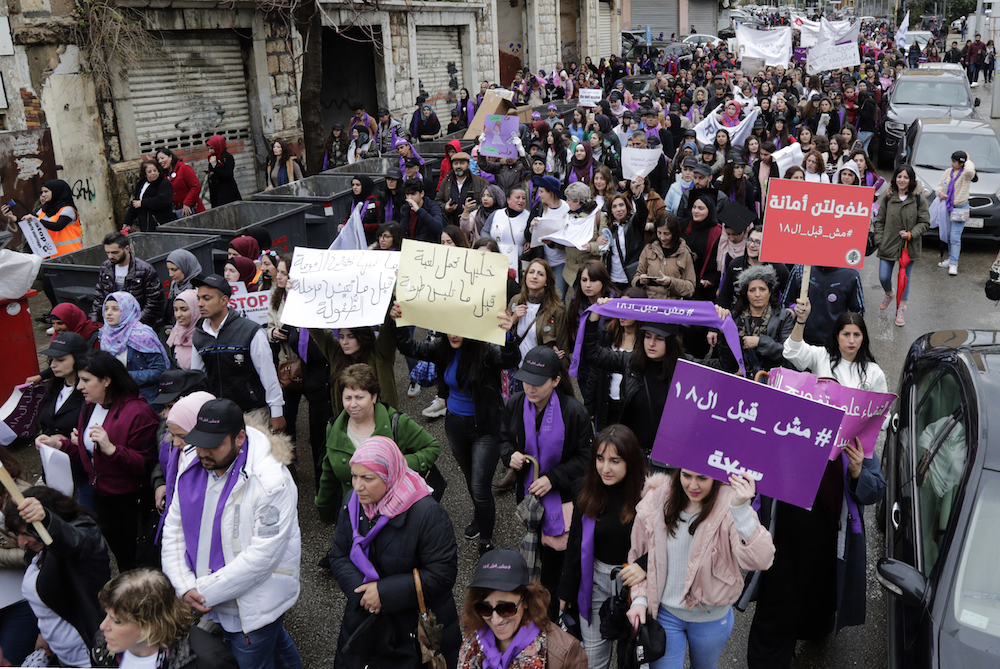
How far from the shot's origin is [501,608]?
3195 millimetres

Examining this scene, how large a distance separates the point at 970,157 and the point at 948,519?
1174cm

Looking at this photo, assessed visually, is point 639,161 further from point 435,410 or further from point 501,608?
point 501,608

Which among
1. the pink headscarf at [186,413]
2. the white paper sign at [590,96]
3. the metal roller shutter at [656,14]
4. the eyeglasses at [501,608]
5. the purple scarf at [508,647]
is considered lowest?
the purple scarf at [508,647]

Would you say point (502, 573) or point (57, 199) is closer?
point (502, 573)

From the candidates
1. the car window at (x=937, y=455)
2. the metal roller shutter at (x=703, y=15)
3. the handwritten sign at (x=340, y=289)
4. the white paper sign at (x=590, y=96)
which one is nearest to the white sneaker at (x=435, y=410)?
the handwritten sign at (x=340, y=289)

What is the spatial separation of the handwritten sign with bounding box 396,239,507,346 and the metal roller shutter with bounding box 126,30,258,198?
34.4 ft

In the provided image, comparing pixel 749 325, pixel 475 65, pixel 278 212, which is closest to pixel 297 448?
pixel 749 325

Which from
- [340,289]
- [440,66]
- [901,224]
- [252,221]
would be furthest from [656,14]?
[340,289]

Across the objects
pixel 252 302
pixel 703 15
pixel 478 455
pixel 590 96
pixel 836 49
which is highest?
pixel 703 15

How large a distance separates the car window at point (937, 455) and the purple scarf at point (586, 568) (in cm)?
136

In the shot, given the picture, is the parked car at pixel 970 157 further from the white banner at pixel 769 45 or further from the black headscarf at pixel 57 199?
the black headscarf at pixel 57 199

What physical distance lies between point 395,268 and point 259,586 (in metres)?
2.60

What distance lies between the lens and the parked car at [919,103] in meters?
18.0

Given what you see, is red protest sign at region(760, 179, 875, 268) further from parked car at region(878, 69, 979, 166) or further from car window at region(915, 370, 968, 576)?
parked car at region(878, 69, 979, 166)
